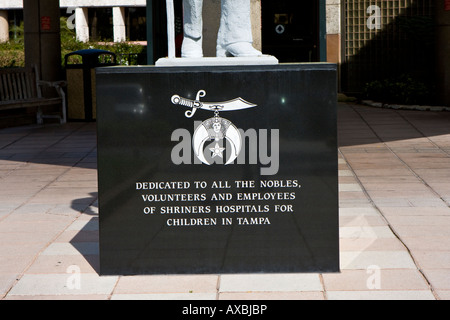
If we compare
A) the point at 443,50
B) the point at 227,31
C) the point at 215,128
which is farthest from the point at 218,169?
the point at 443,50

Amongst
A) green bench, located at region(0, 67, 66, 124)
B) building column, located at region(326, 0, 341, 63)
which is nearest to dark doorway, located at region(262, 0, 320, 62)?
building column, located at region(326, 0, 341, 63)

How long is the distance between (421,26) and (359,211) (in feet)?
36.5

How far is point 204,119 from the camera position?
4.94 m

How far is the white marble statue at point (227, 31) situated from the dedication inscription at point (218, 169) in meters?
0.57

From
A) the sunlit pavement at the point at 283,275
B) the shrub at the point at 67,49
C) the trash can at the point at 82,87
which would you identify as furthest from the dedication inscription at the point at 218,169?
the shrub at the point at 67,49

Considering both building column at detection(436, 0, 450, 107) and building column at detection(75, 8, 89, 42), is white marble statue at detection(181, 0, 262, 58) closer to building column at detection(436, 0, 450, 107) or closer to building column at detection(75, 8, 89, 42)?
building column at detection(436, 0, 450, 107)

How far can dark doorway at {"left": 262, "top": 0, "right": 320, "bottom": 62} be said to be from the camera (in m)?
16.8

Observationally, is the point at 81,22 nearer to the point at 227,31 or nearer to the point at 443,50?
the point at 443,50

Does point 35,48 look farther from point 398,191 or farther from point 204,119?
point 204,119

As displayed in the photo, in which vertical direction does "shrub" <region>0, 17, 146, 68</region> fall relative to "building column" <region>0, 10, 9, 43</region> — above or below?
below

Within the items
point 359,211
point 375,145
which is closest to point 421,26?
point 375,145

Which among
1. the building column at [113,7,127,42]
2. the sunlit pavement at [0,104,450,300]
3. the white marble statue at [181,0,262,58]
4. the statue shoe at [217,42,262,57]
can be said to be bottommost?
the sunlit pavement at [0,104,450,300]

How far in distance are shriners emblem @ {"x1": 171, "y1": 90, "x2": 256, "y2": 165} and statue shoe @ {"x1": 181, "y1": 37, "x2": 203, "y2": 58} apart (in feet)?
2.01

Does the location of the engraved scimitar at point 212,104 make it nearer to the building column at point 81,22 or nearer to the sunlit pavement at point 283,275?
the sunlit pavement at point 283,275
